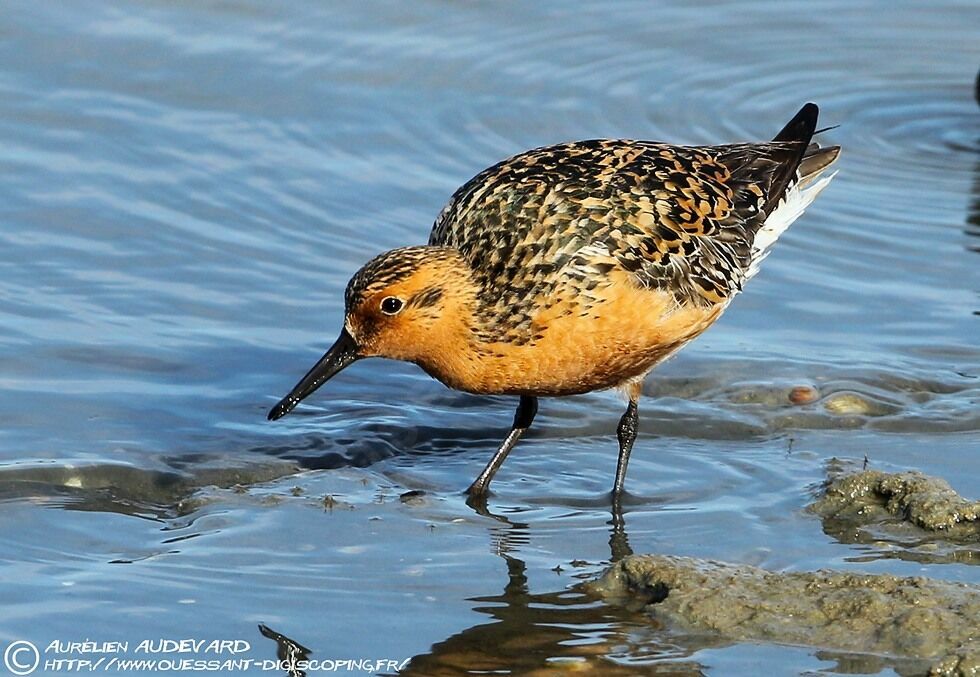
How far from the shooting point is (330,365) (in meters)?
8.14

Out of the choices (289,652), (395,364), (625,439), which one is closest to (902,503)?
(625,439)

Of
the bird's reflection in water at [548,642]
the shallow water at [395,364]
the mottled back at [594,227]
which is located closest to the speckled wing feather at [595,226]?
the mottled back at [594,227]

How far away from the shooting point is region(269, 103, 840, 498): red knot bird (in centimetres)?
798

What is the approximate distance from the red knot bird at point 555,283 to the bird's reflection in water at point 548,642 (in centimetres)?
127

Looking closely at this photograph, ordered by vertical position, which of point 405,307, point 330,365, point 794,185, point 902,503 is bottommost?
point 902,503

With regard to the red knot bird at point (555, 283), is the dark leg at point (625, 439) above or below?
below

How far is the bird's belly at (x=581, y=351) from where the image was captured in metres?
8.07

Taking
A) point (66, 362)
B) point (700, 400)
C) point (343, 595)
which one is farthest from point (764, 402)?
point (66, 362)

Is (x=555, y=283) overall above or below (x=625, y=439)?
above

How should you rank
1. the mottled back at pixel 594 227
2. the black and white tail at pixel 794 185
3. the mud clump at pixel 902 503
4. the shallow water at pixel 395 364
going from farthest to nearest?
the black and white tail at pixel 794 185
the mottled back at pixel 594 227
the mud clump at pixel 902 503
the shallow water at pixel 395 364

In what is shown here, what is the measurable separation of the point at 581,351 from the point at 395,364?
2416mm

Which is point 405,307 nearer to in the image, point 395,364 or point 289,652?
point 289,652

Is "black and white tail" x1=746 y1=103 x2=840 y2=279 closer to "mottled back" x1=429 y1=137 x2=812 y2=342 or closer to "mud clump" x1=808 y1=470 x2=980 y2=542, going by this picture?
"mottled back" x1=429 y1=137 x2=812 y2=342

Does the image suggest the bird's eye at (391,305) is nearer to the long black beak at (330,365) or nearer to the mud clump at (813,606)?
the long black beak at (330,365)
